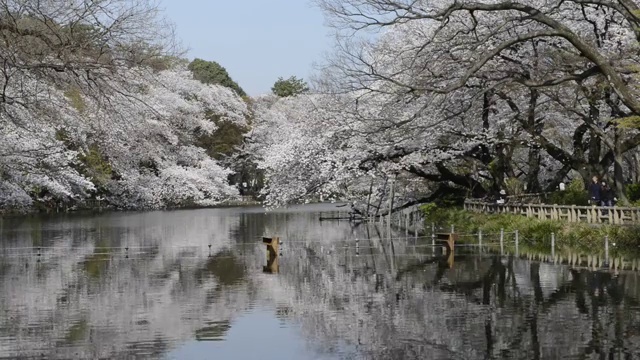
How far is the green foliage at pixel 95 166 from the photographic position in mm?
50644

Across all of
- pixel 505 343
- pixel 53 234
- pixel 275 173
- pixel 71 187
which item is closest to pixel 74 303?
pixel 505 343

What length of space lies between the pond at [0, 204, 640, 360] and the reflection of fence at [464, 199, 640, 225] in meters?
3.50

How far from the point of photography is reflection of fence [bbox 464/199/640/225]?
24.4m

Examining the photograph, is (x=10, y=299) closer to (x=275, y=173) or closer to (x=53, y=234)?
(x=53, y=234)

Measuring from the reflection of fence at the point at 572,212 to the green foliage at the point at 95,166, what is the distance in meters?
25.4

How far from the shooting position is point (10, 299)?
17391 mm

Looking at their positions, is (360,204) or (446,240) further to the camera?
(360,204)

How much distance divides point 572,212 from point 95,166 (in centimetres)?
3297

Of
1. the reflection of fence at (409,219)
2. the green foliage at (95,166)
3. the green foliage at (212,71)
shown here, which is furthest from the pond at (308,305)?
the green foliage at (212,71)

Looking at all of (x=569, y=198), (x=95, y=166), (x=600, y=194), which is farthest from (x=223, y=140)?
(x=600, y=194)

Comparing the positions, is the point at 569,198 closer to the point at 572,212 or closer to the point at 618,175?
the point at 618,175

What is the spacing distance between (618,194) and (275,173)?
1683cm

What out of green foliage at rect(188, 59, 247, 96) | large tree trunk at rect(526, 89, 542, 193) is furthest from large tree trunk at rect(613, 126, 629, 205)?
green foliage at rect(188, 59, 247, 96)

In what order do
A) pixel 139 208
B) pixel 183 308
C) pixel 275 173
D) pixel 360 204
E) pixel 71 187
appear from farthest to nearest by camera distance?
pixel 139 208, pixel 71 187, pixel 360 204, pixel 275 173, pixel 183 308
